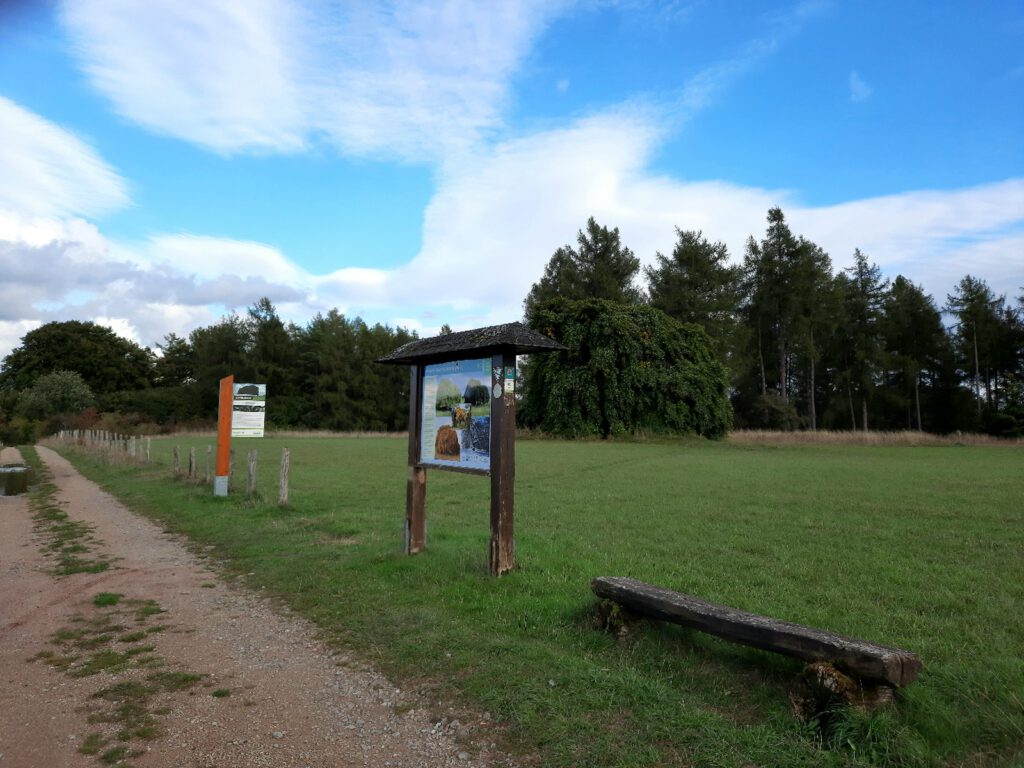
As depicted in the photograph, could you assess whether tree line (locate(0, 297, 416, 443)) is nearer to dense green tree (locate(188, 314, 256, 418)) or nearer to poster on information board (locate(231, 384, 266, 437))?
dense green tree (locate(188, 314, 256, 418))

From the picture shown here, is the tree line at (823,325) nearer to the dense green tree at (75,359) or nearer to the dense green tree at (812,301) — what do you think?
the dense green tree at (812,301)

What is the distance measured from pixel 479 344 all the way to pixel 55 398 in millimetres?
70165

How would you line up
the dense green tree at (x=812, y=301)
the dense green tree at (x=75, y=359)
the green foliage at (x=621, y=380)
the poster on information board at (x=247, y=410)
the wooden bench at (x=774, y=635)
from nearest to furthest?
1. the wooden bench at (x=774, y=635)
2. the poster on information board at (x=247, y=410)
3. the green foliage at (x=621, y=380)
4. the dense green tree at (x=812, y=301)
5. the dense green tree at (x=75, y=359)

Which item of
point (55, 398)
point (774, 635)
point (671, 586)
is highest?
point (55, 398)

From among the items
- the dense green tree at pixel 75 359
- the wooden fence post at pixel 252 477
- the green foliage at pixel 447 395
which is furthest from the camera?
the dense green tree at pixel 75 359

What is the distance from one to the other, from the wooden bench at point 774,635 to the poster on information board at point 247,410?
1295cm

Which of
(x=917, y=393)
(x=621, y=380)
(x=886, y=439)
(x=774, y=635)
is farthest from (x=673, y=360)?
(x=774, y=635)

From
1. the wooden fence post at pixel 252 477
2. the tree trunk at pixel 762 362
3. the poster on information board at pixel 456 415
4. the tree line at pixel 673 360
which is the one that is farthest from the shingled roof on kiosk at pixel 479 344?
the tree trunk at pixel 762 362

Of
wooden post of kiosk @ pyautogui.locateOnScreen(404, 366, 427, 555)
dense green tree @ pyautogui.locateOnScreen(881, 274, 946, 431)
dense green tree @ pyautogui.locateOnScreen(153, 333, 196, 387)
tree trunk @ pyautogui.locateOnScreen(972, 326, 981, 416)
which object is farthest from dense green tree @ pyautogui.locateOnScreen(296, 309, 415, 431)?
wooden post of kiosk @ pyautogui.locateOnScreen(404, 366, 427, 555)

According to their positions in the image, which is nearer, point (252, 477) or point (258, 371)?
point (252, 477)

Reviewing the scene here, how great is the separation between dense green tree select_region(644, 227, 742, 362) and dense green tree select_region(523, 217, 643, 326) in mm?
2938

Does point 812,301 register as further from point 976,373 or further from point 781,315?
point 976,373

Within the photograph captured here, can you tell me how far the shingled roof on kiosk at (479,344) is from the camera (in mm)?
6996

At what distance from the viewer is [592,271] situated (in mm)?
64875
